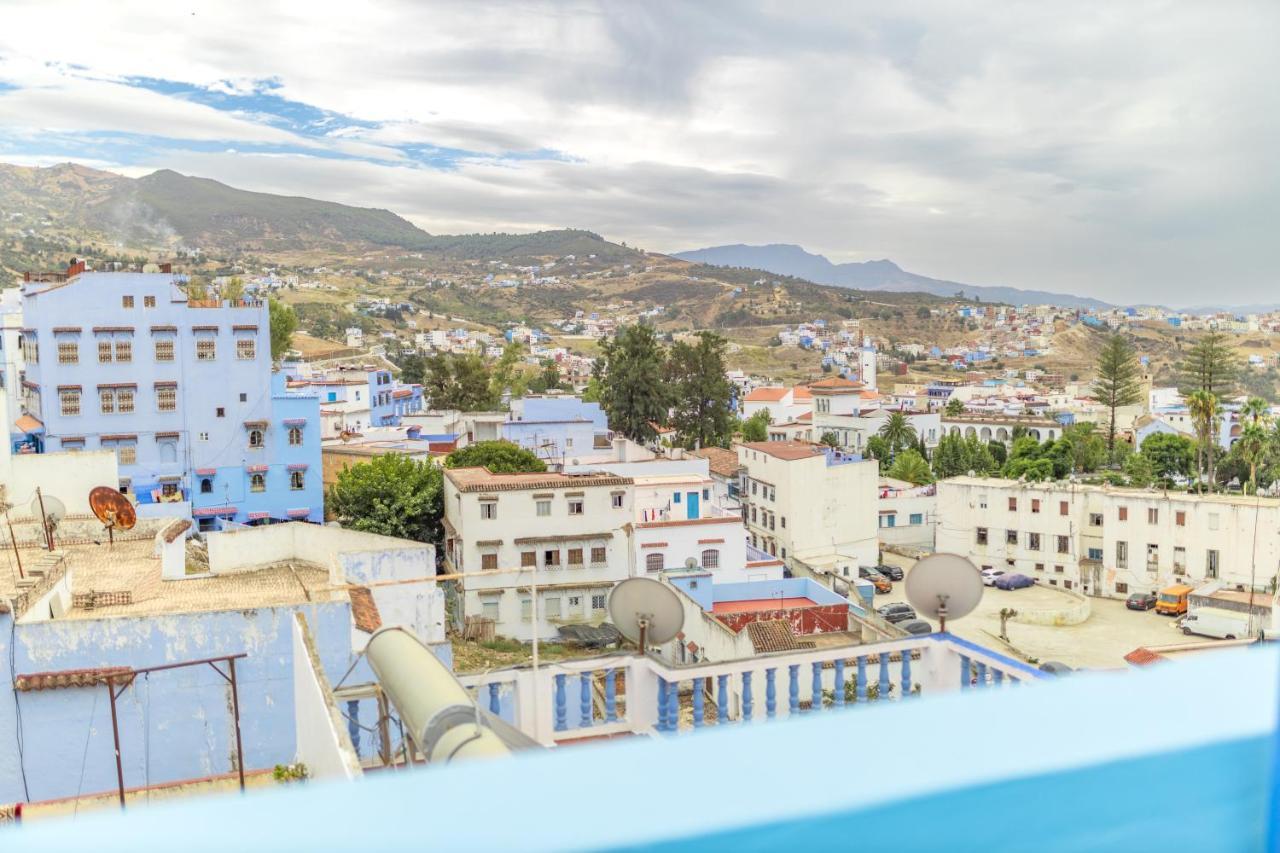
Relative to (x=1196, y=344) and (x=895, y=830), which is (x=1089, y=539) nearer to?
(x=1196, y=344)

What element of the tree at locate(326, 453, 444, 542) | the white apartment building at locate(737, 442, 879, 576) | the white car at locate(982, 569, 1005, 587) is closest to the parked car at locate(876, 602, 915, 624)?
the white apartment building at locate(737, 442, 879, 576)

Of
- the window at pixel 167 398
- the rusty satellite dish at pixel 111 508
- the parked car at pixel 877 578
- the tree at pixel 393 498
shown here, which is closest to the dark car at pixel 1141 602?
the parked car at pixel 877 578

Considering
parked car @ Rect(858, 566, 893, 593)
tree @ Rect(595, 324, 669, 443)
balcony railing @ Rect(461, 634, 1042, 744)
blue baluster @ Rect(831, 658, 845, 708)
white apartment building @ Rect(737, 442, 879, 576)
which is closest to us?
balcony railing @ Rect(461, 634, 1042, 744)

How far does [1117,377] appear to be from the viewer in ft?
70.7

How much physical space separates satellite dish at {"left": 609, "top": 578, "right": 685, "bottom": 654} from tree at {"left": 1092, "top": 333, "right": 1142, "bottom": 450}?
852 inches

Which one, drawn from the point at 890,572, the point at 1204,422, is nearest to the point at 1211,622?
the point at 890,572

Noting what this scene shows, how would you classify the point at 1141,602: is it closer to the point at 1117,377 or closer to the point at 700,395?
the point at 700,395

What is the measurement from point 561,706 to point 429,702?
0.92m

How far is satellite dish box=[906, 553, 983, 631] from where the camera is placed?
1.95 meters

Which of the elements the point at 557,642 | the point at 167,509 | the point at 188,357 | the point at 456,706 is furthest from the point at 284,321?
the point at 456,706

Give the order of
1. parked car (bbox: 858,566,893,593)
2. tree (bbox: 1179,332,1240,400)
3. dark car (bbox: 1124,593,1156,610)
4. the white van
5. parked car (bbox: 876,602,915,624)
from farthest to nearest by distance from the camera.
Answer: parked car (bbox: 858,566,893,593)
dark car (bbox: 1124,593,1156,610)
tree (bbox: 1179,332,1240,400)
parked car (bbox: 876,602,915,624)
the white van

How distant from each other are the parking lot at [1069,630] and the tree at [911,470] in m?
5.92

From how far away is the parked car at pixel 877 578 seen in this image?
12712 mm

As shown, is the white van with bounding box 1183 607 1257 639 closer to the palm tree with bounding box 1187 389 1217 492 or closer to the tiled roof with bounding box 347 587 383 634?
the palm tree with bounding box 1187 389 1217 492
